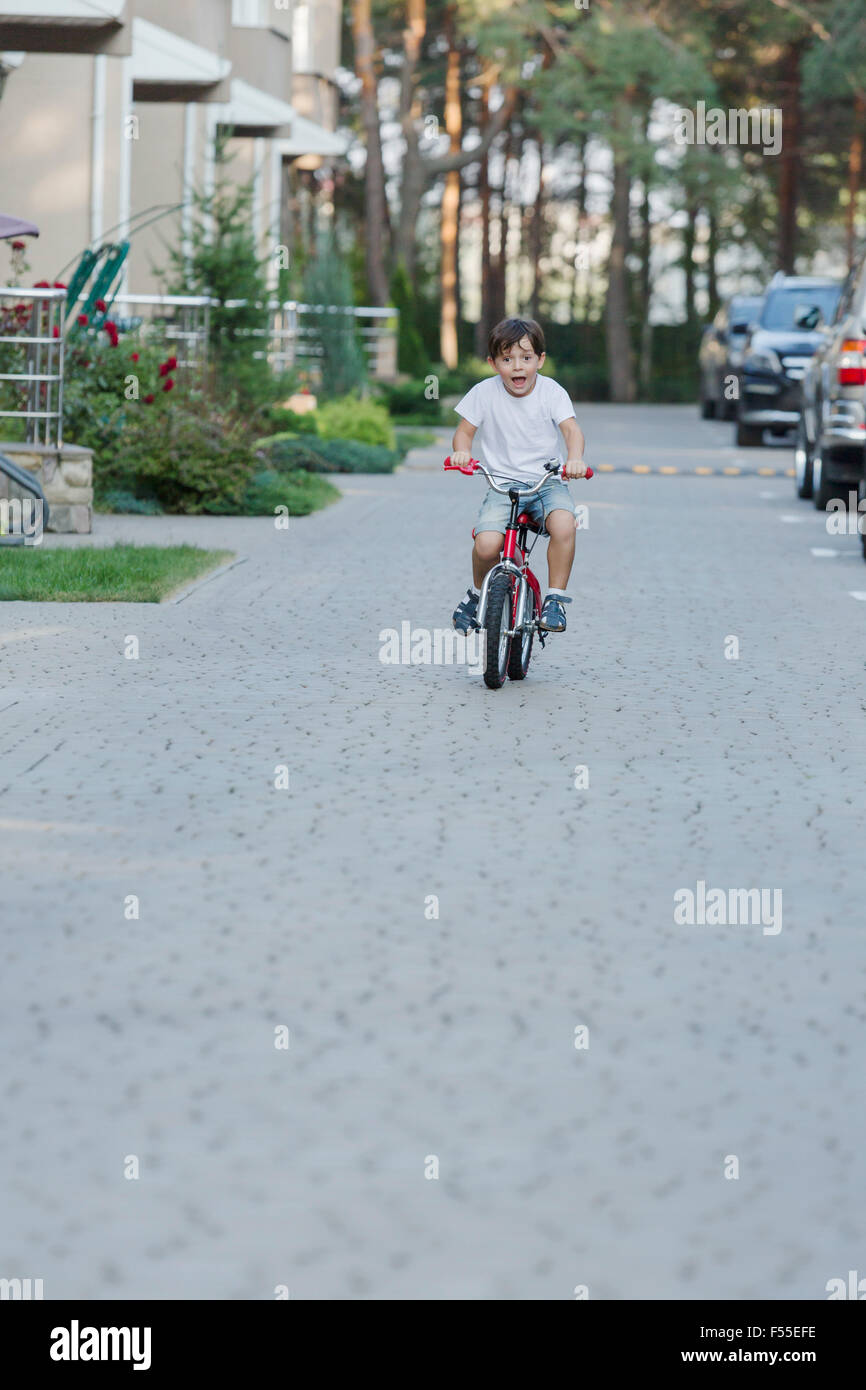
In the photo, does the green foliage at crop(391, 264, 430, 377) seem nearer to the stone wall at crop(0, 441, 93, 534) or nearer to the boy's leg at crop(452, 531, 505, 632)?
the stone wall at crop(0, 441, 93, 534)

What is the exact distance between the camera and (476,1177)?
158 inches

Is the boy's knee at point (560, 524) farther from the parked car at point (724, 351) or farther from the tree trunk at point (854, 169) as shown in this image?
the tree trunk at point (854, 169)

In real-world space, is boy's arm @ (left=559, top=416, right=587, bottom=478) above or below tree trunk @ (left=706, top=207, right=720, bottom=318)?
below

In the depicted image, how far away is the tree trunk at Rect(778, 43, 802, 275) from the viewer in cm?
5794

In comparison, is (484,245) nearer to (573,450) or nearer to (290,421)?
(290,421)

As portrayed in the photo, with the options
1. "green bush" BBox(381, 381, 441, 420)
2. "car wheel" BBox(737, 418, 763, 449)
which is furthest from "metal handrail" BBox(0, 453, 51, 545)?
"green bush" BBox(381, 381, 441, 420)

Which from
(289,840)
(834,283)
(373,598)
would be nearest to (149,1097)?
(289,840)

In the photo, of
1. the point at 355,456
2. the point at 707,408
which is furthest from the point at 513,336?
the point at 707,408

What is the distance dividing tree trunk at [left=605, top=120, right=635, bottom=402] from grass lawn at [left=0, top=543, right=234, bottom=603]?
43.5 m

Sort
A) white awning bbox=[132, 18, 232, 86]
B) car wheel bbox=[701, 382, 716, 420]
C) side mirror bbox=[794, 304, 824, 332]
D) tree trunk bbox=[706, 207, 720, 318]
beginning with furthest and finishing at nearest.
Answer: tree trunk bbox=[706, 207, 720, 318] < car wheel bbox=[701, 382, 716, 420] < white awning bbox=[132, 18, 232, 86] < side mirror bbox=[794, 304, 824, 332]

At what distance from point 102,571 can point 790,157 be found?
49632 millimetres

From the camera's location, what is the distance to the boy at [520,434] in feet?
30.6

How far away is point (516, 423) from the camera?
9.41 meters
